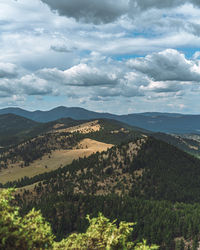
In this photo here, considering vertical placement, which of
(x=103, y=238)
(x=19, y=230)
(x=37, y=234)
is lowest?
(x=103, y=238)

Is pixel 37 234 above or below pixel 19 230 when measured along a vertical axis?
below

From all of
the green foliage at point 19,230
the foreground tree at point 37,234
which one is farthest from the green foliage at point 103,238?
the green foliage at point 19,230

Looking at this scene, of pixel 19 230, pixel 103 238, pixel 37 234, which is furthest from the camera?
pixel 103 238

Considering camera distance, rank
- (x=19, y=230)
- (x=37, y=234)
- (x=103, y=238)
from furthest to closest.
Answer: (x=103, y=238) < (x=37, y=234) < (x=19, y=230)

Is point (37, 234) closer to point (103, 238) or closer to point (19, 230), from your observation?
point (19, 230)

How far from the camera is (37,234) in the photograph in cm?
2228

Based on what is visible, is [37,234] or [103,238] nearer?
[37,234]

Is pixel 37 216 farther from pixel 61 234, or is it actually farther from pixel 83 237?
pixel 61 234

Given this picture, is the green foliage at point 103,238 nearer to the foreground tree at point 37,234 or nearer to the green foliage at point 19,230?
the foreground tree at point 37,234

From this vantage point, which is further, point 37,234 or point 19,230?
point 37,234

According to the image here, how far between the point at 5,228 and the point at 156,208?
185m

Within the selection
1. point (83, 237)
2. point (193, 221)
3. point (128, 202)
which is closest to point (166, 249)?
point (193, 221)

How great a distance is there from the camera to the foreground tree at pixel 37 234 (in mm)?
19828

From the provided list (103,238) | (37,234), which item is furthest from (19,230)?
(103,238)
